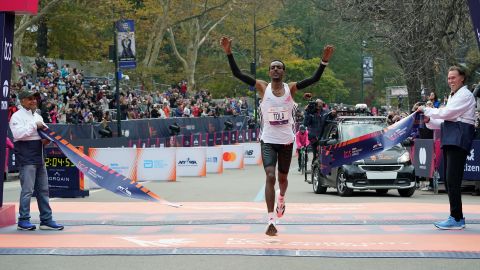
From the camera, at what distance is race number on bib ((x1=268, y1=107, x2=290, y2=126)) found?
1177cm

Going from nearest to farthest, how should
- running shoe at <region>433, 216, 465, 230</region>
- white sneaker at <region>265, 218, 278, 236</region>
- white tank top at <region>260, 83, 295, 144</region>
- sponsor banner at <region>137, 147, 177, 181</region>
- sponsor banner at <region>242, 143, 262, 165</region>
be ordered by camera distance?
white sneaker at <region>265, 218, 278, 236</region>
white tank top at <region>260, 83, 295, 144</region>
running shoe at <region>433, 216, 465, 230</region>
sponsor banner at <region>137, 147, 177, 181</region>
sponsor banner at <region>242, 143, 262, 165</region>

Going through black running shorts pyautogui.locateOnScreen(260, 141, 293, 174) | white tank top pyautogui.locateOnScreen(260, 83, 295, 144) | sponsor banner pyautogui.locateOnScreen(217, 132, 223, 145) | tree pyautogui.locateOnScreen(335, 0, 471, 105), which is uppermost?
tree pyautogui.locateOnScreen(335, 0, 471, 105)

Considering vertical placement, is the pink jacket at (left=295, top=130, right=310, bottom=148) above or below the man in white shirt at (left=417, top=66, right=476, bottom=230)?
below

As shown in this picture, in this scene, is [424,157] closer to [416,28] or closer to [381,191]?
[381,191]

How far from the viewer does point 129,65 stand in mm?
44562

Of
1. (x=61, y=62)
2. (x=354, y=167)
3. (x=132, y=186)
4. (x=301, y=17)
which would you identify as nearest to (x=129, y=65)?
(x=61, y=62)

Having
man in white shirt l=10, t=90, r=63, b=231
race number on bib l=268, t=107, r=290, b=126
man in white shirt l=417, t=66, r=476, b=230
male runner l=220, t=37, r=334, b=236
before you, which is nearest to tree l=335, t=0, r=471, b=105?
man in white shirt l=417, t=66, r=476, b=230

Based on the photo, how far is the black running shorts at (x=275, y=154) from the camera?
11.8 m

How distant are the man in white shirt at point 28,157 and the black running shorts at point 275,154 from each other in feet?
9.37

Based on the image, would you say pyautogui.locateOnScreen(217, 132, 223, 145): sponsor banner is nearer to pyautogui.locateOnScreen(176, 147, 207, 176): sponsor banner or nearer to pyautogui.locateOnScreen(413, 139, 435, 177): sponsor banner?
pyautogui.locateOnScreen(176, 147, 207, 176): sponsor banner

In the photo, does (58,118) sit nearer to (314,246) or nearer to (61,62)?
(61,62)

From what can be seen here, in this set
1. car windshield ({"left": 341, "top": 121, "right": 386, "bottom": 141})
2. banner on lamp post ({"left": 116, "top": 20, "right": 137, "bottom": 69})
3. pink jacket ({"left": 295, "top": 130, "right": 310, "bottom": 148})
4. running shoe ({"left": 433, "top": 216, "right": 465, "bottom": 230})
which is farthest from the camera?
banner on lamp post ({"left": 116, "top": 20, "right": 137, "bottom": 69})

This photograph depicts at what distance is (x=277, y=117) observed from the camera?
11.8 metres

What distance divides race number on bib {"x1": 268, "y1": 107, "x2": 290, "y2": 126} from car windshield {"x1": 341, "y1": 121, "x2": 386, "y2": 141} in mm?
10091
